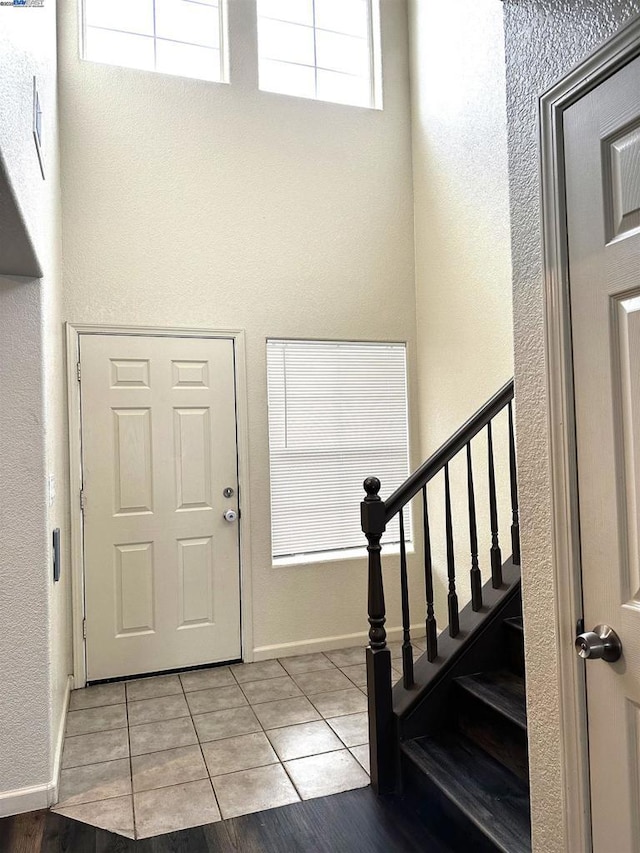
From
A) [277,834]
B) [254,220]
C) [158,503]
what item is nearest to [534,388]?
[277,834]

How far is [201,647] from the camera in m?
3.74

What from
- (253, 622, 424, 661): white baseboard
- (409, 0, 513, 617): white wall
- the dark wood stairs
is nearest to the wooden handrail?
the dark wood stairs

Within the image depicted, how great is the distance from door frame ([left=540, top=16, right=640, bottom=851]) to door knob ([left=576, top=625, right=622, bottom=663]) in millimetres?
72

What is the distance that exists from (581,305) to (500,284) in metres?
2.23

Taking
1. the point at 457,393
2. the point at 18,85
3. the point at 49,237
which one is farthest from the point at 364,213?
the point at 18,85

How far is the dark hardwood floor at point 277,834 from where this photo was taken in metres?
2.06

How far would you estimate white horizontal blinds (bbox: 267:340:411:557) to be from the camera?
398 cm

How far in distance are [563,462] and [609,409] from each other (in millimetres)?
163

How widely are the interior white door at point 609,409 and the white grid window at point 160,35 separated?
3431 mm

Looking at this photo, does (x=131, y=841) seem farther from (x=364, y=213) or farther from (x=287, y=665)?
(x=364, y=213)

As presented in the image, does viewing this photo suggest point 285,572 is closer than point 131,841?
No

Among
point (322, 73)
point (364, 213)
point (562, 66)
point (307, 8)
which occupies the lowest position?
point (562, 66)

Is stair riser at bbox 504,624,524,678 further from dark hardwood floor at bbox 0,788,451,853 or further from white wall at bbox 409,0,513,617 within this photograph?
white wall at bbox 409,0,513,617

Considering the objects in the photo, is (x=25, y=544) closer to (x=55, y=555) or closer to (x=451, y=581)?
(x=55, y=555)
